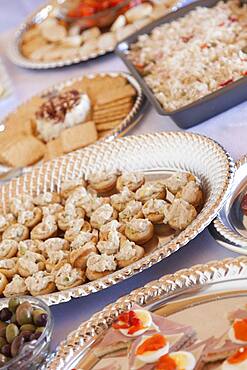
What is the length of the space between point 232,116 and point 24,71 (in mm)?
856

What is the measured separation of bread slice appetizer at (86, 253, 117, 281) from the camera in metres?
1.07

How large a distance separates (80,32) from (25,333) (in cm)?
126

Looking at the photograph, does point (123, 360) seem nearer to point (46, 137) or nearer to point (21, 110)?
point (46, 137)

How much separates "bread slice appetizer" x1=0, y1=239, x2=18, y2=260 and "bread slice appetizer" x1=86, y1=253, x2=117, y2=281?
18 cm

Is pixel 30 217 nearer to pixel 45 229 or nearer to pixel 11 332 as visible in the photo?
pixel 45 229

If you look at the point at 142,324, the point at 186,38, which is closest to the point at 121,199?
the point at 142,324

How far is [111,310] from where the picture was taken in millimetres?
957

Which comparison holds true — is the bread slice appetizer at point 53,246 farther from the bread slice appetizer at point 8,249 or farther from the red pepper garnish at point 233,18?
the red pepper garnish at point 233,18

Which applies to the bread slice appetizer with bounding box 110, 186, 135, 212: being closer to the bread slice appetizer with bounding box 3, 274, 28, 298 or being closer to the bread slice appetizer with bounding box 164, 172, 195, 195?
the bread slice appetizer with bounding box 164, 172, 195, 195

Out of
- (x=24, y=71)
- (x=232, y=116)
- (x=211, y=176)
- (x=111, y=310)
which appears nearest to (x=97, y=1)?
(x=24, y=71)

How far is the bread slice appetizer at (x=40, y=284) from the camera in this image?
3.57ft

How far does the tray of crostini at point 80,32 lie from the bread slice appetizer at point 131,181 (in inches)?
26.0

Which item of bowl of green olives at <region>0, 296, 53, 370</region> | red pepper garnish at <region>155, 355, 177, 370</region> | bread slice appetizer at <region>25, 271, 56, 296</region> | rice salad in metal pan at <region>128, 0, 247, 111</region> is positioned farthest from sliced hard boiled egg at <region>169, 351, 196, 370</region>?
rice salad in metal pan at <region>128, 0, 247, 111</region>

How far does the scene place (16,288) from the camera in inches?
43.6
